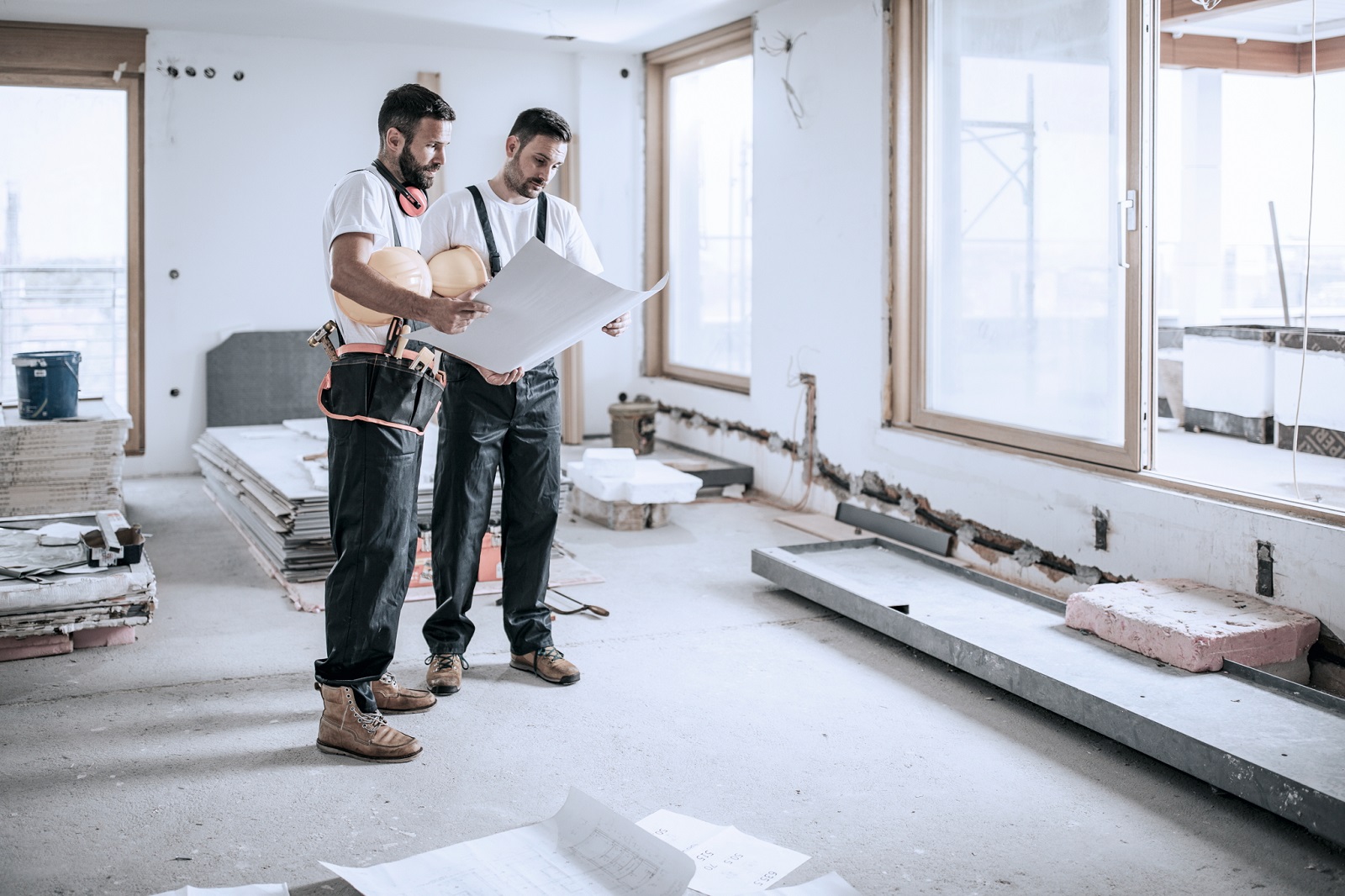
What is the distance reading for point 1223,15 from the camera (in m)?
4.02

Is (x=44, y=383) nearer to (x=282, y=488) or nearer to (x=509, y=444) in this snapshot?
(x=282, y=488)

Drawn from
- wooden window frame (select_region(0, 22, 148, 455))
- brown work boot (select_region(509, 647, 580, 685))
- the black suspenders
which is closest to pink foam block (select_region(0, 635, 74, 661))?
brown work boot (select_region(509, 647, 580, 685))

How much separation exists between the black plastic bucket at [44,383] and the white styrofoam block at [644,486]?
2330mm

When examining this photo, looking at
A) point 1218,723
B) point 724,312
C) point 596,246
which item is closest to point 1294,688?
point 1218,723

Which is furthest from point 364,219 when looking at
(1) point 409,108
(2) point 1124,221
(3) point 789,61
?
(3) point 789,61

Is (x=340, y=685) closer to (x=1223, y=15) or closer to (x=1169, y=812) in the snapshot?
(x=1169, y=812)

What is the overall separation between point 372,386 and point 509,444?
644mm

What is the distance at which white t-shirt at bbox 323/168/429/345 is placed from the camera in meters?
2.50

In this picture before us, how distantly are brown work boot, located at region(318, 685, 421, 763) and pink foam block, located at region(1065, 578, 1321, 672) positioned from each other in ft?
6.34

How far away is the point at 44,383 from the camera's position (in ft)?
16.3

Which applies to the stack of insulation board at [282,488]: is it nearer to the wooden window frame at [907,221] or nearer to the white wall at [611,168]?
the wooden window frame at [907,221]

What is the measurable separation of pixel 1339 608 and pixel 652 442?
4.61 meters

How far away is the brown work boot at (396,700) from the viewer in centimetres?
298

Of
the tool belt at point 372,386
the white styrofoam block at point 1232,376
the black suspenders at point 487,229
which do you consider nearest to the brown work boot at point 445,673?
the tool belt at point 372,386
